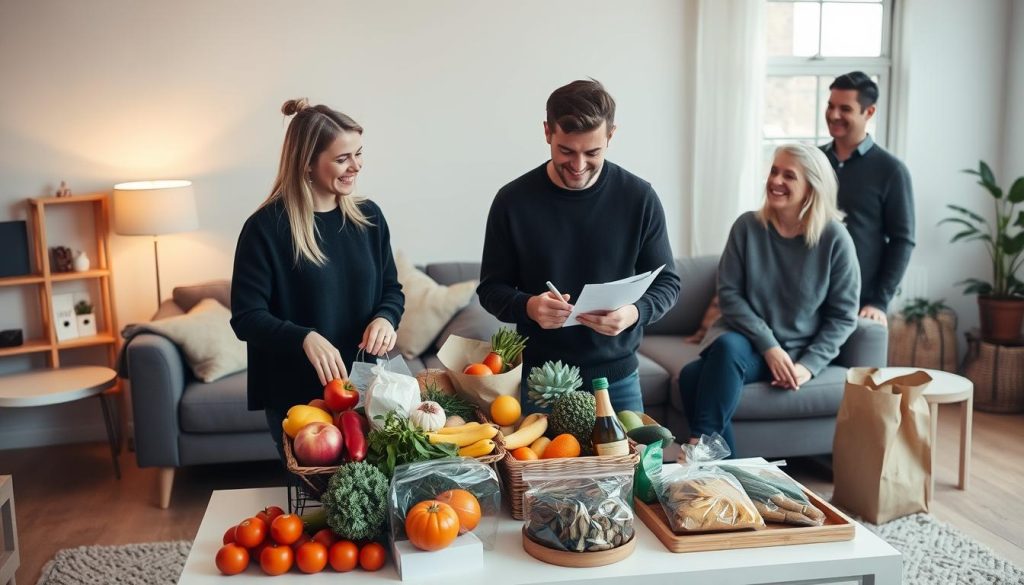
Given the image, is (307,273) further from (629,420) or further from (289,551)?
(629,420)

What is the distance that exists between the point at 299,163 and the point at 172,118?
2.45m

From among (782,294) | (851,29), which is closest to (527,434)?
(782,294)

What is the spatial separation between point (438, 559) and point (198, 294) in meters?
2.81

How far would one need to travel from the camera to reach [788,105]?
5.04 metres

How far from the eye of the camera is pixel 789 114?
5039mm

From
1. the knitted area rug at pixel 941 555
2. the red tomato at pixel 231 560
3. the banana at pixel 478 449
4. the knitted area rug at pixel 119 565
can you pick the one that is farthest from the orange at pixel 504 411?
Answer: the knitted area rug at pixel 941 555

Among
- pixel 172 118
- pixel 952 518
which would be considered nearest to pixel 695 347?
pixel 952 518

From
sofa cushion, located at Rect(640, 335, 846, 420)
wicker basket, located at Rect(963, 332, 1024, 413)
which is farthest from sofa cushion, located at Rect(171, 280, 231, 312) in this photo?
wicker basket, located at Rect(963, 332, 1024, 413)

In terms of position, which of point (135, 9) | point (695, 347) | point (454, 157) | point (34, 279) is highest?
point (135, 9)

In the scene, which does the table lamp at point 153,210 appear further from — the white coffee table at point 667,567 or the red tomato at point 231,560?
the red tomato at point 231,560

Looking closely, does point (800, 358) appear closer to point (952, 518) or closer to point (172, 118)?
point (952, 518)

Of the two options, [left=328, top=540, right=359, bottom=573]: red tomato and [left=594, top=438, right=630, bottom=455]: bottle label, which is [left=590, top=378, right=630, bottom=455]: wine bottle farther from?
[left=328, top=540, right=359, bottom=573]: red tomato

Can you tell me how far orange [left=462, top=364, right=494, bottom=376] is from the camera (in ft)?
6.72

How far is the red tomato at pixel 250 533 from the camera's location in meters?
1.78
